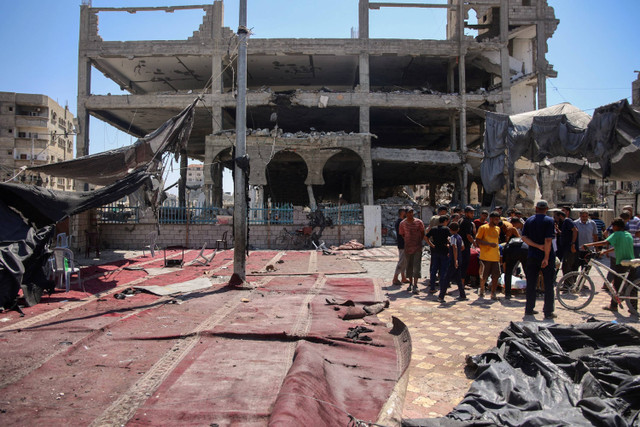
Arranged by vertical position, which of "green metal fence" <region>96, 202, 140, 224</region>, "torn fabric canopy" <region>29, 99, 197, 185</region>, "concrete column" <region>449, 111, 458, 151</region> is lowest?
"green metal fence" <region>96, 202, 140, 224</region>

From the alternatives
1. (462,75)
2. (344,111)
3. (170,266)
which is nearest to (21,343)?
(170,266)

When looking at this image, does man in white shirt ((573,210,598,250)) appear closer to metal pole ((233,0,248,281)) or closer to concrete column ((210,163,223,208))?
metal pole ((233,0,248,281))

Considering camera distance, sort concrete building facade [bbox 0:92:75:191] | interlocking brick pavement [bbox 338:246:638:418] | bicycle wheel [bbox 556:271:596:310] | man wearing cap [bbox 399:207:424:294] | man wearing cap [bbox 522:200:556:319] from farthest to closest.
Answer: concrete building facade [bbox 0:92:75:191] < man wearing cap [bbox 399:207:424:294] < bicycle wheel [bbox 556:271:596:310] < man wearing cap [bbox 522:200:556:319] < interlocking brick pavement [bbox 338:246:638:418]

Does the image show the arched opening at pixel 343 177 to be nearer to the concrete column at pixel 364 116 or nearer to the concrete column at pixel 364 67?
the concrete column at pixel 364 116

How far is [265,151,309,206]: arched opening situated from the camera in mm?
23698

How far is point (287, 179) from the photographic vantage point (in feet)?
96.1

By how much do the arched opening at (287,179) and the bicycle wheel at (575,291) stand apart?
16892 mm

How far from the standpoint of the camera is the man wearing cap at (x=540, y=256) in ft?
18.1

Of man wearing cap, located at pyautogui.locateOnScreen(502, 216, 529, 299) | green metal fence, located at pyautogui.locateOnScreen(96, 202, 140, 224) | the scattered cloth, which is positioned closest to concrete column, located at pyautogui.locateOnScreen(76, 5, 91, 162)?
green metal fence, located at pyautogui.locateOnScreen(96, 202, 140, 224)

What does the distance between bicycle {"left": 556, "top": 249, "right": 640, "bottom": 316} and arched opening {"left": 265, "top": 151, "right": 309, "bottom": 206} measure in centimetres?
1693

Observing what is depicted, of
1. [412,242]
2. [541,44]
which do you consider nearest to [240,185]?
[412,242]

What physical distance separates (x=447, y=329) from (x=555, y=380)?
2133 mm

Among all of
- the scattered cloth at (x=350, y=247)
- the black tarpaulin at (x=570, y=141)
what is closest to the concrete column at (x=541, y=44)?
the black tarpaulin at (x=570, y=141)

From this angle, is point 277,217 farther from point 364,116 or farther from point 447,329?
point 447,329
